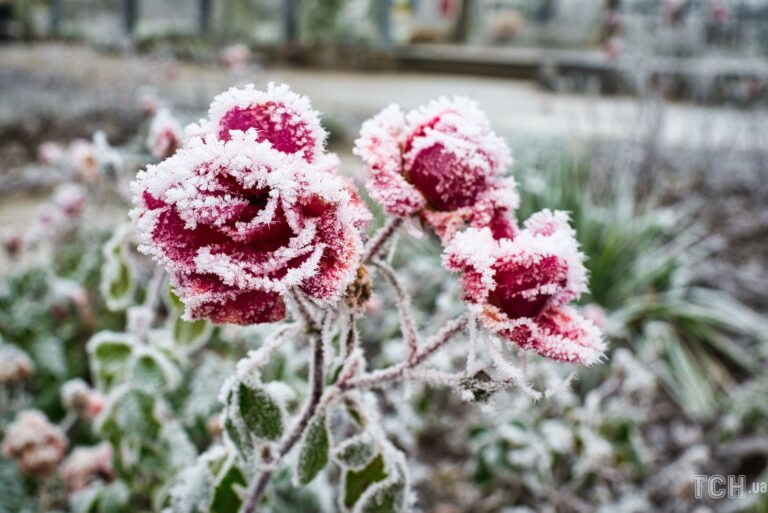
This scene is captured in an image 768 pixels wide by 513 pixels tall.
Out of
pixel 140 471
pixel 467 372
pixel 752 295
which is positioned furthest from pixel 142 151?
pixel 752 295

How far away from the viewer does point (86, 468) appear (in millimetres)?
1157

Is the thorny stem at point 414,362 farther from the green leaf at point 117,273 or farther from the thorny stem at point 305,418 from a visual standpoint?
the green leaf at point 117,273

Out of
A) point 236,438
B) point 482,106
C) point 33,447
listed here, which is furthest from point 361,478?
point 482,106

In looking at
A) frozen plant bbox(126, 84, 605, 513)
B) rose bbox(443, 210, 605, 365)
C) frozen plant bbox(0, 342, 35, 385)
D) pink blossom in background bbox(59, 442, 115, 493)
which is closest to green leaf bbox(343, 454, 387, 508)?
frozen plant bbox(126, 84, 605, 513)

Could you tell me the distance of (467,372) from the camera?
0.51 m

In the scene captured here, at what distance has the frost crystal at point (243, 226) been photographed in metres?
0.40

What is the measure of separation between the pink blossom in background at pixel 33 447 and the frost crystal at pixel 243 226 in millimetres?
822

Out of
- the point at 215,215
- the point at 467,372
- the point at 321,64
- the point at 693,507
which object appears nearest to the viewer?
the point at 215,215

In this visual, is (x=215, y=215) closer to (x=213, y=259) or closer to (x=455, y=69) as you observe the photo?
(x=213, y=259)

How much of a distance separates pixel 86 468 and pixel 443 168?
3.05ft

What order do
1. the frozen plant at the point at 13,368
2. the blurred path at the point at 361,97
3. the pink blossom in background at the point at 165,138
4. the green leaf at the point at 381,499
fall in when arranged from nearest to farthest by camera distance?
the green leaf at the point at 381,499, the pink blossom in background at the point at 165,138, the frozen plant at the point at 13,368, the blurred path at the point at 361,97

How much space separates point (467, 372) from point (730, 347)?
6.82 ft

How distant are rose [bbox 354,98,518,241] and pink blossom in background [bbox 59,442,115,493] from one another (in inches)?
33.3

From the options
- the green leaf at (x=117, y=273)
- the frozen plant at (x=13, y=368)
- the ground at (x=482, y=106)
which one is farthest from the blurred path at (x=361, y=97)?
the green leaf at (x=117, y=273)
